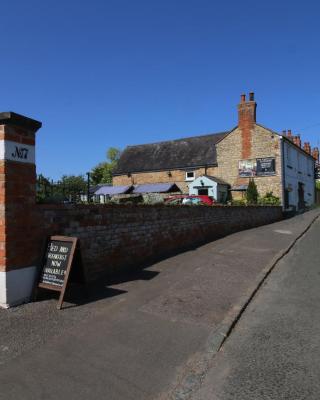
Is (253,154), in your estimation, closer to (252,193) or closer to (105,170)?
(252,193)

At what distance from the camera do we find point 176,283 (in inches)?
295

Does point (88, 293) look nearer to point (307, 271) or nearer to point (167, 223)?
point (167, 223)

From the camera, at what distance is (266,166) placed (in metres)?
31.3

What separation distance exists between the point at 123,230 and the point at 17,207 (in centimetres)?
300

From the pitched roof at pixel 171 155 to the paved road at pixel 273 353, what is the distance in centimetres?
2864

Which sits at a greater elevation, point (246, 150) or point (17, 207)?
point (246, 150)

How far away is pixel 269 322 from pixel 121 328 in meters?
2.10

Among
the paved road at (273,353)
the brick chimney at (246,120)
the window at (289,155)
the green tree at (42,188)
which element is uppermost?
the brick chimney at (246,120)

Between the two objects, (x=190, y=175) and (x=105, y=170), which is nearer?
(x=190, y=175)

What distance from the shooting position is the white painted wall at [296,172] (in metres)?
32.2

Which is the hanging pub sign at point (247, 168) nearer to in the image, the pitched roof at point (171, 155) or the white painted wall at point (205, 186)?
the pitched roof at point (171, 155)

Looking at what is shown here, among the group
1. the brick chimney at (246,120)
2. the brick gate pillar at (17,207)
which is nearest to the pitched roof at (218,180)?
the brick chimney at (246,120)

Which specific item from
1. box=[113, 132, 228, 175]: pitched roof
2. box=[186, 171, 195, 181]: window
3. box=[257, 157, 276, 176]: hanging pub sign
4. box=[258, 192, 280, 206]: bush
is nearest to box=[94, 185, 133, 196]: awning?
box=[113, 132, 228, 175]: pitched roof

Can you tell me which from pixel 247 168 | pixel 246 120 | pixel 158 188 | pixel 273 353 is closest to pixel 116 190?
pixel 158 188
